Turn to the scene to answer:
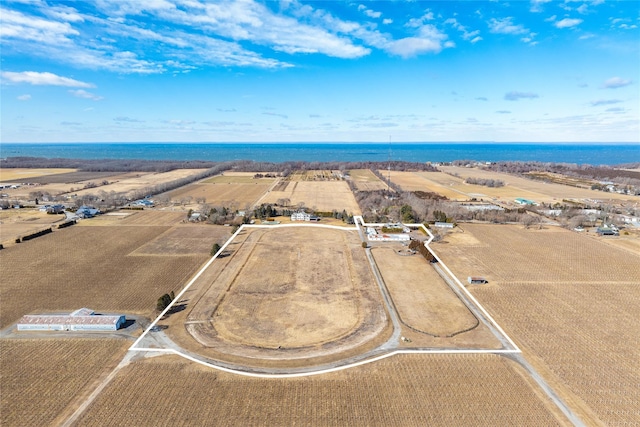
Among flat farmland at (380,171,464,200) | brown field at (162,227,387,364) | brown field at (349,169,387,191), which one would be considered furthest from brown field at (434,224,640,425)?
brown field at (349,169,387,191)

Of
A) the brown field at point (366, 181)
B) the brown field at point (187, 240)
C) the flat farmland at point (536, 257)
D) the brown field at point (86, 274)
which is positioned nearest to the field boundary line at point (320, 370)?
the brown field at point (86, 274)

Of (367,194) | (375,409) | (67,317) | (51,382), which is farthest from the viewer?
→ (367,194)

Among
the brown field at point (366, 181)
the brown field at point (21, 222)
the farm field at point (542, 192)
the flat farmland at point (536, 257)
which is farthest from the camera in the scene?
the brown field at point (366, 181)

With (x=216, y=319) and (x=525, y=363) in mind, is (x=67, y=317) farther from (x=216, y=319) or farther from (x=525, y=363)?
(x=525, y=363)

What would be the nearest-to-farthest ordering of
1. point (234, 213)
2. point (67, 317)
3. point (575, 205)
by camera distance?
point (67, 317) < point (234, 213) < point (575, 205)

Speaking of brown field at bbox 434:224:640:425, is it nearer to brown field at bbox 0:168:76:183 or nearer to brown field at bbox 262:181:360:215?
brown field at bbox 262:181:360:215

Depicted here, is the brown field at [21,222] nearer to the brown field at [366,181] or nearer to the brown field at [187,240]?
the brown field at [187,240]

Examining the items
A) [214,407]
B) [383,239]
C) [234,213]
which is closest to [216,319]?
[214,407]
